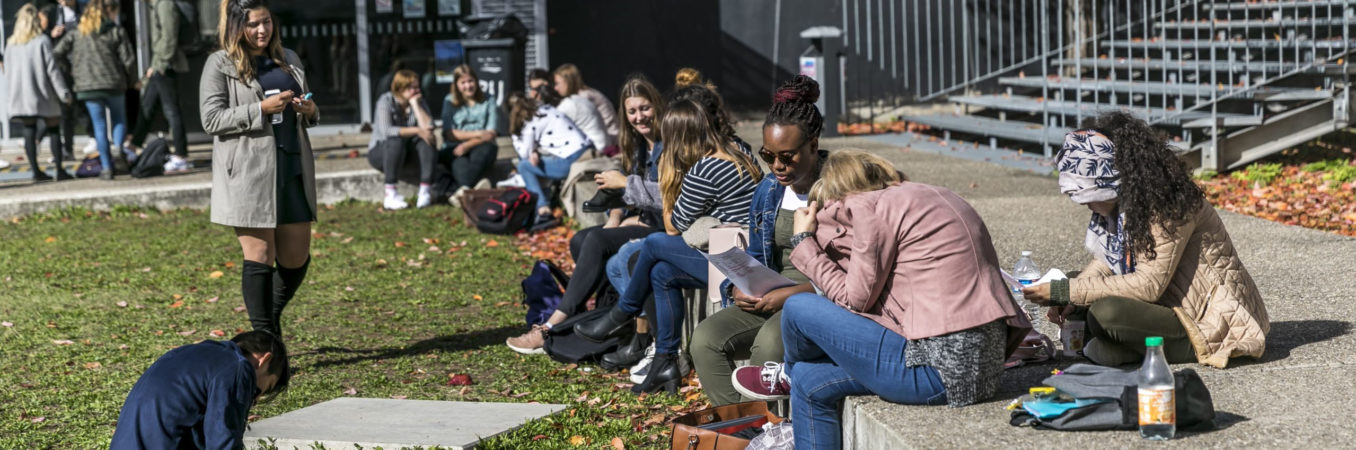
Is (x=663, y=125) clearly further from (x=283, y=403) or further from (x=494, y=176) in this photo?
(x=494, y=176)

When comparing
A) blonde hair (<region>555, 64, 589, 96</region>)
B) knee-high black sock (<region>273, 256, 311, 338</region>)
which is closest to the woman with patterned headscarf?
knee-high black sock (<region>273, 256, 311, 338</region>)

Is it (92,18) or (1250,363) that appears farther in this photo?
(92,18)

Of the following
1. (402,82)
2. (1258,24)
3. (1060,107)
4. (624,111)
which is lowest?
(1060,107)

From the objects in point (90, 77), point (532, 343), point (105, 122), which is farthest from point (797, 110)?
point (105, 122)

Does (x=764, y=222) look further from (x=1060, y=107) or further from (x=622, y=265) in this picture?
(x=1060, y=107)

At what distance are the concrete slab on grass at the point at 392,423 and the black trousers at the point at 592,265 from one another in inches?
44.6

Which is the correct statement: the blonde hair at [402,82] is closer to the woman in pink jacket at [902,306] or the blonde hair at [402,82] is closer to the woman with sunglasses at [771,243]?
the woman with sunglasses at [771,243]

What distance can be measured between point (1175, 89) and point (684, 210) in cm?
672

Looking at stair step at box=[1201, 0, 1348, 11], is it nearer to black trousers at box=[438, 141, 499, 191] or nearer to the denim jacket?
black trousers at box=[438, 141, 499, 191]

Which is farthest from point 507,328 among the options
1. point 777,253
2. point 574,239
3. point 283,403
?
point 777,253

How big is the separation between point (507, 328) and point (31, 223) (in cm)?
565

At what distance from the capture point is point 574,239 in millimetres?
7160

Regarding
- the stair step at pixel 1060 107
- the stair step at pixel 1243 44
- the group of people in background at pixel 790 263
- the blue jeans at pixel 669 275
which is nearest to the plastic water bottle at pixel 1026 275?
the group of people in background at pixel 790 263

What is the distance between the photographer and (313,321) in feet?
24.2
